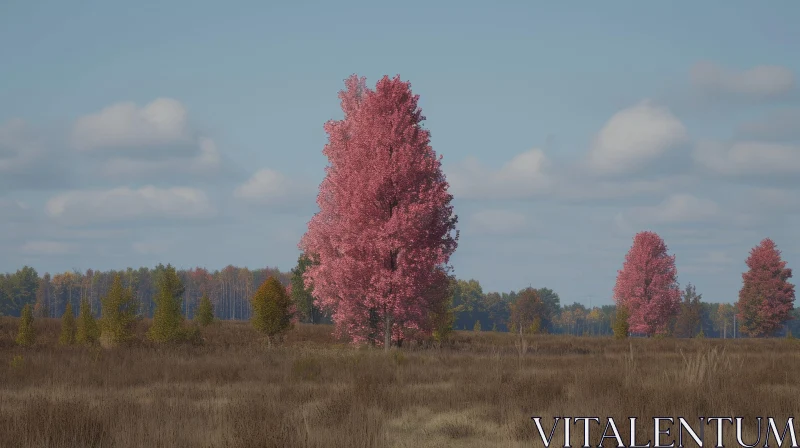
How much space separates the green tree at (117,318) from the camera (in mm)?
30406

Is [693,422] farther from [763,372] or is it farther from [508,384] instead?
[763,372]

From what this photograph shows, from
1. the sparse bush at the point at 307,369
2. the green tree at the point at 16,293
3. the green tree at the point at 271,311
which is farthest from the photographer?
the green tree at the point at 16,293

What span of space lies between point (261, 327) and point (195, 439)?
28.0 m

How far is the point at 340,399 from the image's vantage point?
36.4 feet

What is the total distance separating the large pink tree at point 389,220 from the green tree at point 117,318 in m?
11.0

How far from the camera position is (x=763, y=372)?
1509 cm

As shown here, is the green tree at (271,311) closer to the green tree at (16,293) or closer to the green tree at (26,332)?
the green tree at (26,332)

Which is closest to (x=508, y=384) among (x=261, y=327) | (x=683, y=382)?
(x=683, y=382)

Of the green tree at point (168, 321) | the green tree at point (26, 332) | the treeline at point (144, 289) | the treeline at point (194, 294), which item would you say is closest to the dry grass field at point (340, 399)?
the green tree at point (168, 321)

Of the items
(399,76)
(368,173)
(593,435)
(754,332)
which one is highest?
(399,76)

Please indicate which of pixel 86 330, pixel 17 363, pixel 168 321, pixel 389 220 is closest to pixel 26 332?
pixel 86 330

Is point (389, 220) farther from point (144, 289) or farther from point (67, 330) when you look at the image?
point (144, 289)

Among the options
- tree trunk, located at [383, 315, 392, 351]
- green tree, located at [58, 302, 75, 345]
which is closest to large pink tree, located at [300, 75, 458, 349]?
tree trunk, located at [383, 315, 392, 351]

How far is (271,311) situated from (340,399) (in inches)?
996
